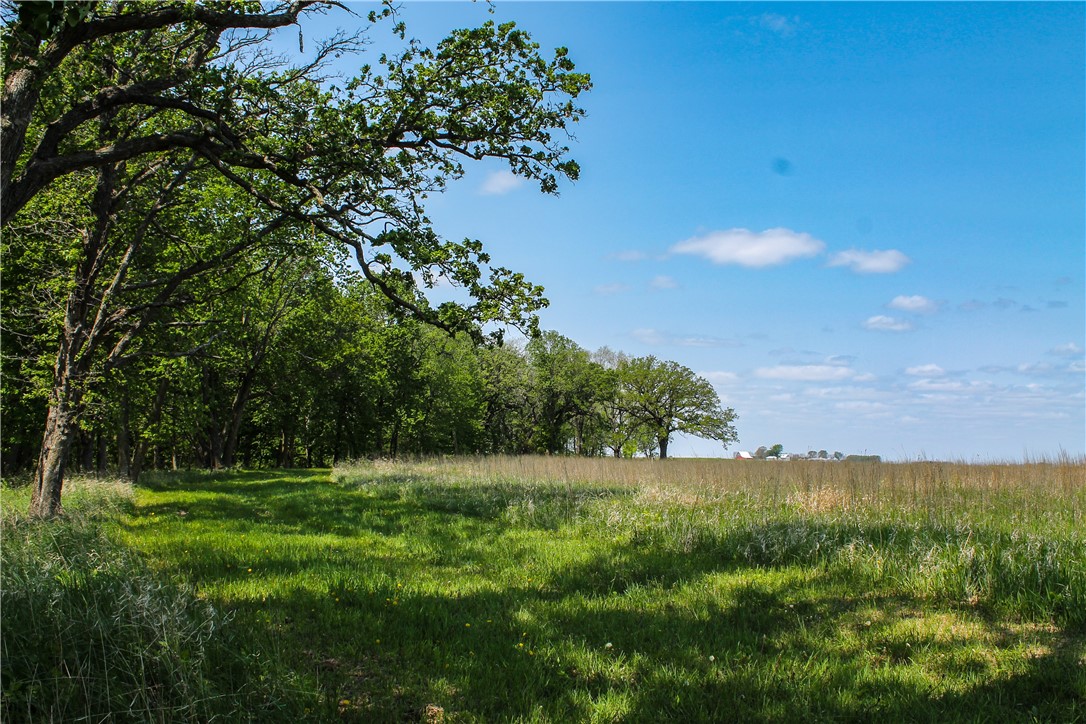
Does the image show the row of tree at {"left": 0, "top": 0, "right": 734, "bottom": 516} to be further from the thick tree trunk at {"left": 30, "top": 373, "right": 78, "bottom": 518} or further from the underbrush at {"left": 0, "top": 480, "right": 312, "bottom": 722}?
the underbrush at {"left": 0, "top": 480, "right": 312, "bottom": 722}

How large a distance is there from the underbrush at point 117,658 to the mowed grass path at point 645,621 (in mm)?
346

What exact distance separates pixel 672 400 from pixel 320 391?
105 feet

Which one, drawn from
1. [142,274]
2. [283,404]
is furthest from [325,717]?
[283,404]

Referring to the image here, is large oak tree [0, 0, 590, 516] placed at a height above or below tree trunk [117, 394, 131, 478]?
above

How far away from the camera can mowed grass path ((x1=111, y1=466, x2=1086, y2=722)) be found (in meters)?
4.15

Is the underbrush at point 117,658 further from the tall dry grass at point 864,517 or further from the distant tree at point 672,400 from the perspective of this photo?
the distant tree at point 672,400

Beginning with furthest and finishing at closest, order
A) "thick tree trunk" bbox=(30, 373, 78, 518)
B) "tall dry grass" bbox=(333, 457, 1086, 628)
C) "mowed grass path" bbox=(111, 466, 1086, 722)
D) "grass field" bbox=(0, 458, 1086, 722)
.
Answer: "thick tree trunk" bbox=(30, 373, 78, 518) → "tall dry grass" bbox=(333, 457, 1086, 628) → "mowed grass path" bbox=(111, 466, 1086, 722) → "grass field" bbox=(0, 458, 1086, 722)

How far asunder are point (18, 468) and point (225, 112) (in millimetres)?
34914

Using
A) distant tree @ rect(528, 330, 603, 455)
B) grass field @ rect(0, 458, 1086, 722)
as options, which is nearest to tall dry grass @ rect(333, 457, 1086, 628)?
grass field @ rect(0, 458, 1086, 722)

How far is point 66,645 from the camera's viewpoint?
378cm

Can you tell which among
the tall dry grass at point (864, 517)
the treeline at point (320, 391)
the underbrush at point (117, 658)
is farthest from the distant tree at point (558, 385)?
the underbrush at point (117, 658)

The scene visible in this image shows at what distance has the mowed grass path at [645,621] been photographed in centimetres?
415

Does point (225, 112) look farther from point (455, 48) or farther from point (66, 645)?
point (66, 645)

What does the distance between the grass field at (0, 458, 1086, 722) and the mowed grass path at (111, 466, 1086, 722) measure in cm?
3
